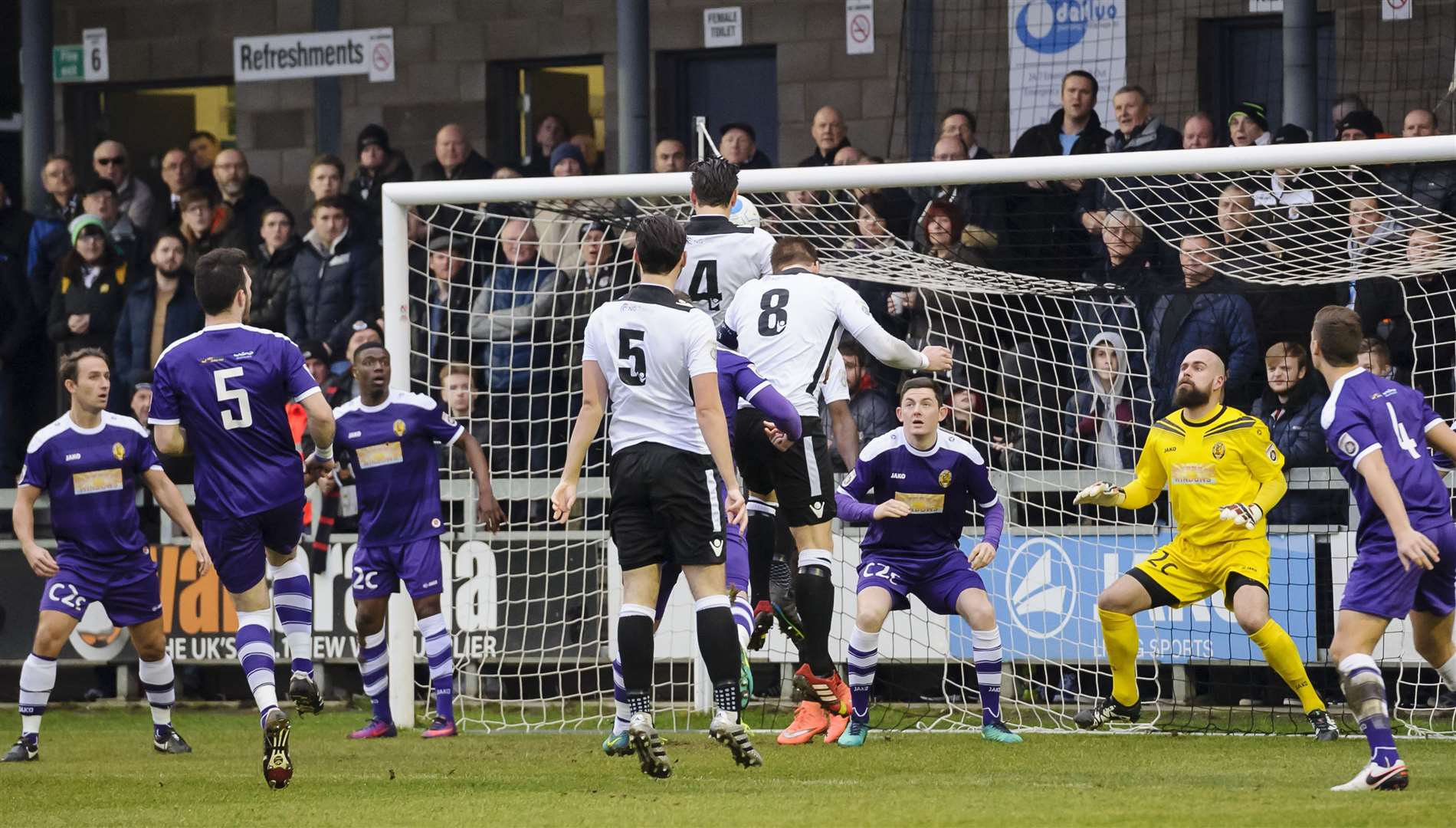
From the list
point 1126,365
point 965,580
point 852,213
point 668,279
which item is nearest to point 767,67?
point 852,213

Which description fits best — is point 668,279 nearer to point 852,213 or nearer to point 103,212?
point 852,213

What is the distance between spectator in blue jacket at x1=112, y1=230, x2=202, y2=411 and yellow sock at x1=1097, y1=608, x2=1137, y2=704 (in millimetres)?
6982

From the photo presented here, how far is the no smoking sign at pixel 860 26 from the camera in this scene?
1509 centimetres

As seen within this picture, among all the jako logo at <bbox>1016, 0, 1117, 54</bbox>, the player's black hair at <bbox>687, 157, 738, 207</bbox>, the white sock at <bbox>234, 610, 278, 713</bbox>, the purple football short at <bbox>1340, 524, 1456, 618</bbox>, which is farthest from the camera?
the jako logo at <bbox>1016, 0, 1117, 54</bbox>

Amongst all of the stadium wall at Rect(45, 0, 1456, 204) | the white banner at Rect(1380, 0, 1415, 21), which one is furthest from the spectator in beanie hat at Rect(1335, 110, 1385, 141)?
the white banner at Rect(1380, 0, 1415, 21)

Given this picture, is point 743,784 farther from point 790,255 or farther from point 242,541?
point 790,255

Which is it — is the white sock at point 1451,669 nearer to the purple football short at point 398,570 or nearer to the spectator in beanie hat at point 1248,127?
the spectator in beanie hat at point 1248,127

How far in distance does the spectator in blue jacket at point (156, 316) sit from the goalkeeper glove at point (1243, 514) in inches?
294

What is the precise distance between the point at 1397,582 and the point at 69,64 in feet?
45.9

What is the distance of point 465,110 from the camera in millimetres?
16484

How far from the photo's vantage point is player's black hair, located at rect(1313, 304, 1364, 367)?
22.8 ft

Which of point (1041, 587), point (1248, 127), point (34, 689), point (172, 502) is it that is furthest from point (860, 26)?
point (34, 689)

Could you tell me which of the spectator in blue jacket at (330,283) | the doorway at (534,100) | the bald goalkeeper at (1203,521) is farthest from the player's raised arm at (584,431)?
the doorway at (534,100)

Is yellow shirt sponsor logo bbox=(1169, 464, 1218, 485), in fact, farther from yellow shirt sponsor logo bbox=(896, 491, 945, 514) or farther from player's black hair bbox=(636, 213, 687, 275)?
player's black hair bbox=(636, 213, 687, 275)
